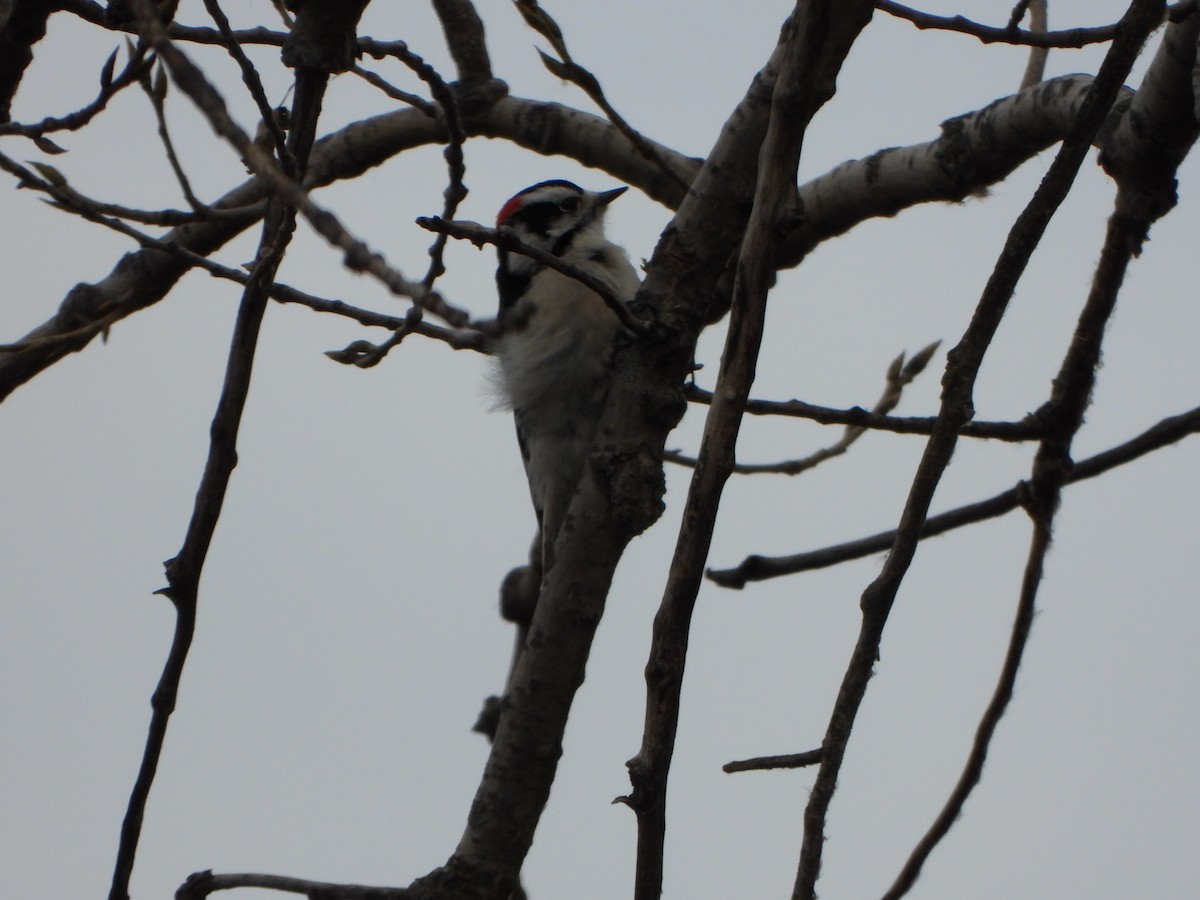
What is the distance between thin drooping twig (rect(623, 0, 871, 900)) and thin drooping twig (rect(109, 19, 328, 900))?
0.68 metres

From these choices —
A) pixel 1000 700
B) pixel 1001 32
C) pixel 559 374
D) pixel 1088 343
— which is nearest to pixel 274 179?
pixel 1001 32

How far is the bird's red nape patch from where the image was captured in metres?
5.71

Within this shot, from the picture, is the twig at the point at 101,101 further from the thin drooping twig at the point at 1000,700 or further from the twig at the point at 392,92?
the thin drooping twig at the point at 1000,700

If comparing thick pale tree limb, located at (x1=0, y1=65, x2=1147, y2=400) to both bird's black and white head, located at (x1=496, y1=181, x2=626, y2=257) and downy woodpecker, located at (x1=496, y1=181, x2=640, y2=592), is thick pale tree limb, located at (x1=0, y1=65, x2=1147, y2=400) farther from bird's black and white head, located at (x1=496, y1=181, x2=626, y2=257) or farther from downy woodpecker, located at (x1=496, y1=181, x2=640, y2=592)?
bird's black and white head, located at (x1=496, y1=181, x2=626, y2=257)

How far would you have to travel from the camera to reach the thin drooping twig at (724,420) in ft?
6.52

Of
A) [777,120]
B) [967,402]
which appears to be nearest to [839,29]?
[777,120]

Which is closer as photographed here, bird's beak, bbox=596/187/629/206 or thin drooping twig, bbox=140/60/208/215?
thin drooping twig, bbox=140/60/208/215

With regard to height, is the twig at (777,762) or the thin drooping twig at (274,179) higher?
the thin drooping twig at (274,179)

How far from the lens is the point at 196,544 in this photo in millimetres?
2133

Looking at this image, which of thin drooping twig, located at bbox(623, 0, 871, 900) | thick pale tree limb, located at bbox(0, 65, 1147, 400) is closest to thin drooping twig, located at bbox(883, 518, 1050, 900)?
thick pale tree limb, located at bbox(0, 65, 1147, 400)

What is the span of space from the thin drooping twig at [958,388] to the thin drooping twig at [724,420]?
0.29 metres

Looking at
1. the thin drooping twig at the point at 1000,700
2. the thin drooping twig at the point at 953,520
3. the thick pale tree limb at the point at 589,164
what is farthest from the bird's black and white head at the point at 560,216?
the thin drooping twig at the point at 1000,700

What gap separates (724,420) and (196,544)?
2.61 ft

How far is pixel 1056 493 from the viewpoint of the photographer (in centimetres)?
368
